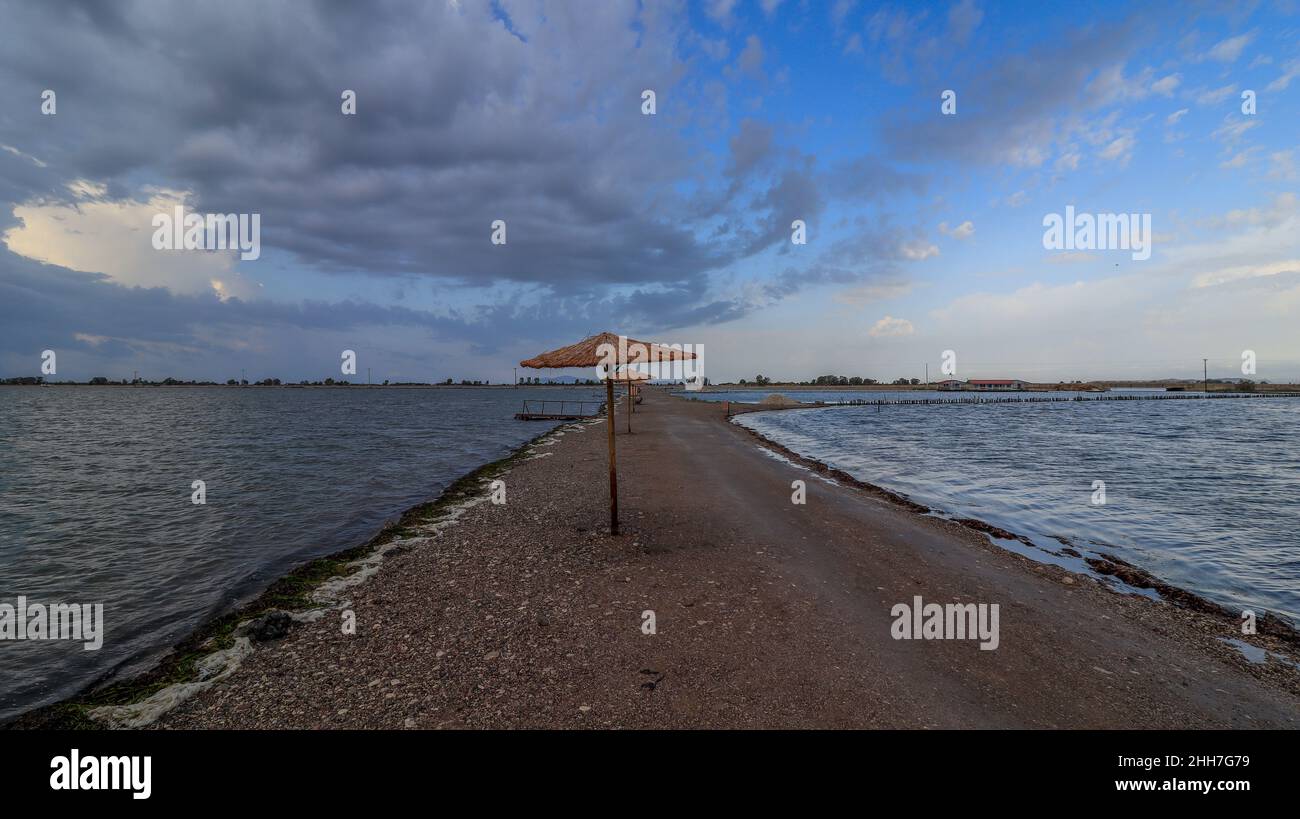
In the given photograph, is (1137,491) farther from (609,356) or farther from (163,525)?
(163,525)

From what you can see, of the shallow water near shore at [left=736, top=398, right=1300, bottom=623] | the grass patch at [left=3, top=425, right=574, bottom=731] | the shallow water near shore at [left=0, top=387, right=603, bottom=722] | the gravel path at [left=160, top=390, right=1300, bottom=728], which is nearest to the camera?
the gravel path at [left=160, top=390, right=1300, bottom=728]

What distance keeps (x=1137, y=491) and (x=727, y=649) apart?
21954 mm

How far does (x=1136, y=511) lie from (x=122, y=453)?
48963 mm

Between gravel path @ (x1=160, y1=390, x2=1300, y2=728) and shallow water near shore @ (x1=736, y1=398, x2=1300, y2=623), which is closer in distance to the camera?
gravel path @ (x1=160, y1=390, x2=1300, y2=728)

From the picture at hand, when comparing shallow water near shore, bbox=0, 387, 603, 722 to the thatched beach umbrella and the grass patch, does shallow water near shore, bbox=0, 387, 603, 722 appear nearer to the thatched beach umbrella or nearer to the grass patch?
the grass patch

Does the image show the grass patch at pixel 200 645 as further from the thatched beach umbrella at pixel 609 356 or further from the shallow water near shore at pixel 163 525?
the thatched beach umbrella at pixel 609 356

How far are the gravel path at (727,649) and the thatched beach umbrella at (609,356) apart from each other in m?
3.11

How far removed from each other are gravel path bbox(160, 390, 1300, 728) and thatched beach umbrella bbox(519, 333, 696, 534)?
3.11 metres

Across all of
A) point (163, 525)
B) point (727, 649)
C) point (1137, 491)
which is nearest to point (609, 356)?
point (727, 649)

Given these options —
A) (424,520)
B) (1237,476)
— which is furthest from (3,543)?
(1237,476)

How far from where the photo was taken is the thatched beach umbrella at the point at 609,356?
9.51 m

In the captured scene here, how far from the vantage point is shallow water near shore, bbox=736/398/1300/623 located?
35.4ft

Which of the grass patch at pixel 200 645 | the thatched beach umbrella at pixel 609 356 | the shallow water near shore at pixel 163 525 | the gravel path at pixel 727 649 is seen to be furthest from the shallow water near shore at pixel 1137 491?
the shallow water near shore at pixel 163 525

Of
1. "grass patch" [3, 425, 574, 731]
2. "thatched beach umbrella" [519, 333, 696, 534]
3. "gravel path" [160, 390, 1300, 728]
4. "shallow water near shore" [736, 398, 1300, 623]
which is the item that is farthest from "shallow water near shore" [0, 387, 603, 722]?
"shallow water near shore" [736, 398, 1300, 623]
